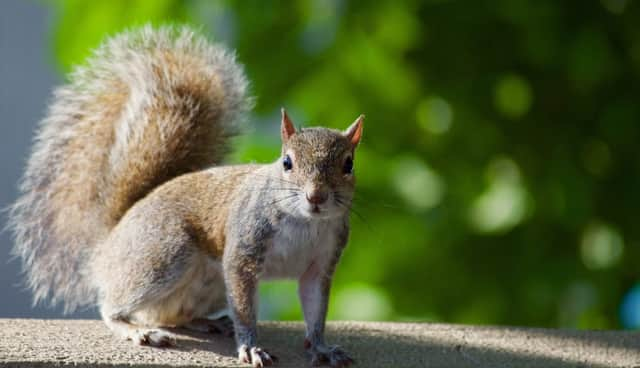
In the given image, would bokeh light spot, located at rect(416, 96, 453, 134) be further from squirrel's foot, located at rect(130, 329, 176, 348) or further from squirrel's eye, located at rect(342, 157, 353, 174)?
squirrel's foot, located at rect(130, 329, 176, 348)

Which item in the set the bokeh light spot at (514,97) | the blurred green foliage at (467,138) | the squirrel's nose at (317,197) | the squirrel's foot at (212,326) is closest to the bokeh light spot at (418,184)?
the blurred green foliage at (467,138)

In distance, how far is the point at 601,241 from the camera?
128 inches

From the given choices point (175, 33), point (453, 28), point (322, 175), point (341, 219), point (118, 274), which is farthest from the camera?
point (453, 28)

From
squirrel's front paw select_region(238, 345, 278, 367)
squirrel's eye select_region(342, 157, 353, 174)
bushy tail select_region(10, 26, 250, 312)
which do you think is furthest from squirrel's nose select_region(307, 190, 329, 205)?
bushy tail select_region(10, 26, 250, 312)

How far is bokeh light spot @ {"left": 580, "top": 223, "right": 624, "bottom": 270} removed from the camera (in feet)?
10.6

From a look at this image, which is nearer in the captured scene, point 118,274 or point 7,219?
point 118,274

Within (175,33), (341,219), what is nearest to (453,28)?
(175,33)

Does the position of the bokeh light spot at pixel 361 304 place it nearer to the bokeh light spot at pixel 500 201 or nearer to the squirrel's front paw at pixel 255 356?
the bokeh light spot at pixel 500 201

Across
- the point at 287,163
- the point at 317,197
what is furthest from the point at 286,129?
the point at 317,197

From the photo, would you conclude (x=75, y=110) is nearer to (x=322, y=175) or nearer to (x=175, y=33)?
(x=175, y=33)

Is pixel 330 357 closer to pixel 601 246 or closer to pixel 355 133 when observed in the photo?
pixel 355 133

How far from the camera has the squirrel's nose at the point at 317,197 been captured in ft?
6.86

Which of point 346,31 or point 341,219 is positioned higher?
point 346,31

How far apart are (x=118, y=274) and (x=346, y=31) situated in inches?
39.8
